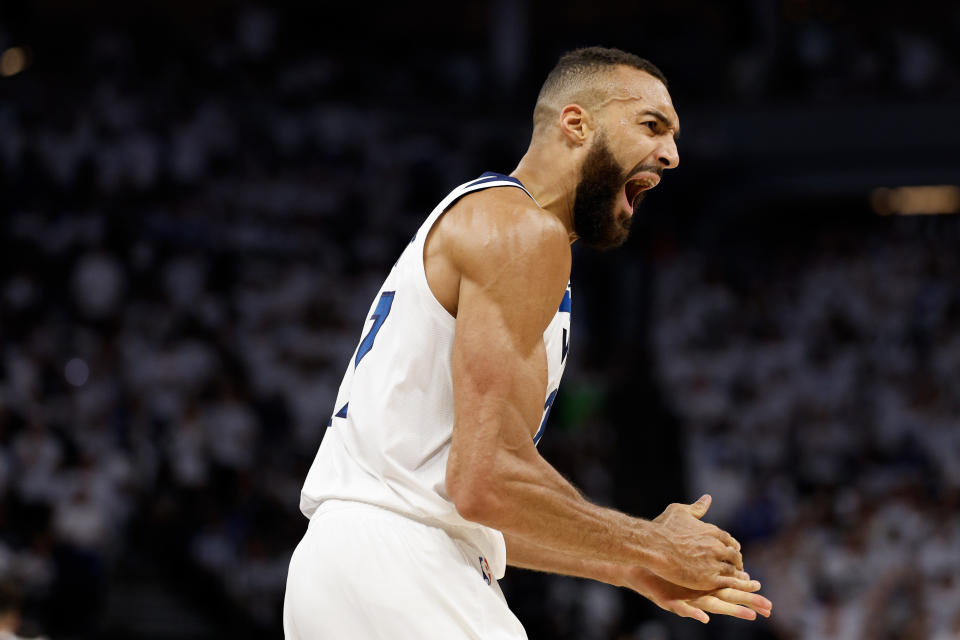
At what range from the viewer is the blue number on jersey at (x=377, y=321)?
3.29m

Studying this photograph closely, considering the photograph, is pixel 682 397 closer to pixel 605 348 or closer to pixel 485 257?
pixel 605 348

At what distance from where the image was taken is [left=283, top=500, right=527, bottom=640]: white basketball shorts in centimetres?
301

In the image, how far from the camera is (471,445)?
2.96 meters

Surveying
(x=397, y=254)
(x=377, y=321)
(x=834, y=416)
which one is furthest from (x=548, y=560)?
(x=397, y=254)

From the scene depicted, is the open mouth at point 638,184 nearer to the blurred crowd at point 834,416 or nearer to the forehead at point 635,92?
the forehead at point 635,92

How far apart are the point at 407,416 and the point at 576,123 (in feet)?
3.31

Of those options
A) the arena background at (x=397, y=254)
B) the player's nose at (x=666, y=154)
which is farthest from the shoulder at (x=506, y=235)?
the arena background at (x=397, y=254)

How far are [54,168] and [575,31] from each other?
29.8ft

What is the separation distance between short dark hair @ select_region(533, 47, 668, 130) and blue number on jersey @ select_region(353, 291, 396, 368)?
757 millimetres

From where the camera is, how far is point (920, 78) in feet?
57.5

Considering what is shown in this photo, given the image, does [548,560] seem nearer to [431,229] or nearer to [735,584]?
[735,584]

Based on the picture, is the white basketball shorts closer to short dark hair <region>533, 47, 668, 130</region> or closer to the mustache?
the mustache

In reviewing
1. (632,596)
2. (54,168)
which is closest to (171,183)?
(54,168)

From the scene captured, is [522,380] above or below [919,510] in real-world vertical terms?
below
